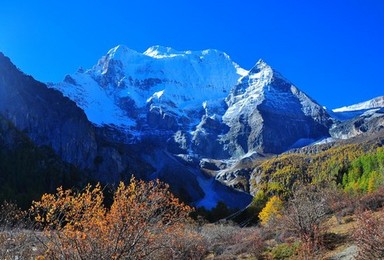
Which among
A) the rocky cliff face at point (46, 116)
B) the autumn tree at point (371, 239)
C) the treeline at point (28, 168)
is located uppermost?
the rocky cliff face at point (46, 116)

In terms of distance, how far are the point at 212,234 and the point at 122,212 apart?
95.0 feet

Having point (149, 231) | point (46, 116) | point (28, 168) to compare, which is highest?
point (46, 116)

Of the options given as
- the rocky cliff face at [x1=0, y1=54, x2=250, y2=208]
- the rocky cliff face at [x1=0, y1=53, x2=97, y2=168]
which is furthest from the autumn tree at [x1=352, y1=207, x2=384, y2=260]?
the rocky cliff face at [x1=0, y1=53, x2=97, y2=168]

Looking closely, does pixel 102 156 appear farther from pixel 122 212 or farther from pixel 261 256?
pixel 122 212

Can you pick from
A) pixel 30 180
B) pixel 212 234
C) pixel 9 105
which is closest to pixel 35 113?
pixel 9 105

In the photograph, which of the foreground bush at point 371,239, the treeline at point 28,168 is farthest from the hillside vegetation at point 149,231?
the treeline at point 28,168

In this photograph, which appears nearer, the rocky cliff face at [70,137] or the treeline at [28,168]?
the treeline at [28,168]

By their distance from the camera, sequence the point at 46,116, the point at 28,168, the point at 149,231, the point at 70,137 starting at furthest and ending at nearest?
the point at 46,116 < the point at 70,137 < the point at 28,168 < the point at 149,231

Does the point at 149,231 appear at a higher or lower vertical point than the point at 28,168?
lower

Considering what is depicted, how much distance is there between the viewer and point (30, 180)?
346 feet

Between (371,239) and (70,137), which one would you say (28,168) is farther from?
(371,239)

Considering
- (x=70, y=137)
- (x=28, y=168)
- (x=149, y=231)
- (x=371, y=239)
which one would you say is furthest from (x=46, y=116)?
(x=371, y=239)

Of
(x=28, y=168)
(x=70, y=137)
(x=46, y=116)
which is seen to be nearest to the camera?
(x=28, y=168)

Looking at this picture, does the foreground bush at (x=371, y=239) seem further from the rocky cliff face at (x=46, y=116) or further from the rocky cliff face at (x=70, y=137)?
the rocky cliff face at (x=46, y=116)
